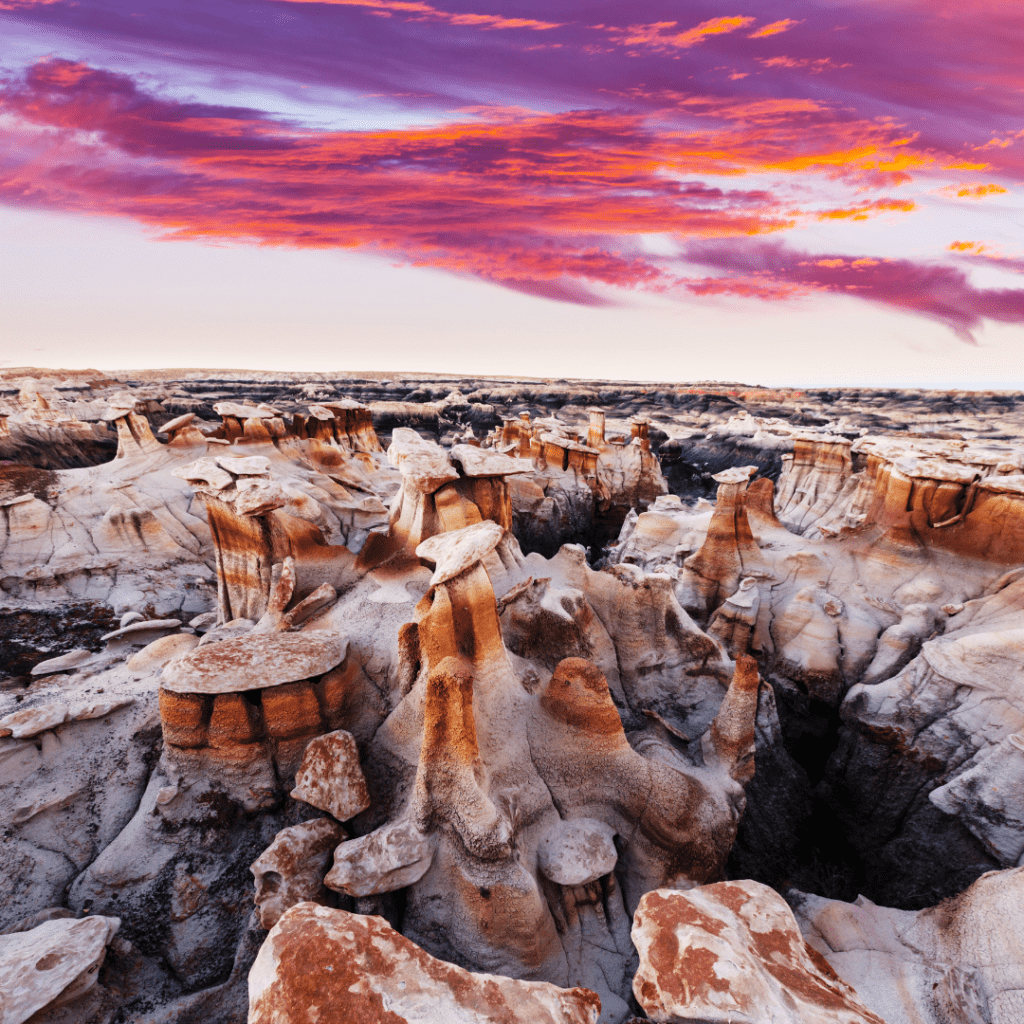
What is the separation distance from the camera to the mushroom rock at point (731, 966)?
2.84 m

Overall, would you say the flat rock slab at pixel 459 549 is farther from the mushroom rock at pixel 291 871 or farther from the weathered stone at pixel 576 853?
the weathered stone at pixel 576 853

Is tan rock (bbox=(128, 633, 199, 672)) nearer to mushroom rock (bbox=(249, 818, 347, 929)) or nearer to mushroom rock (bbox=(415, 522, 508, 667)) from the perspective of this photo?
mushroom rock (bbox=(249, 818, 347, 929))

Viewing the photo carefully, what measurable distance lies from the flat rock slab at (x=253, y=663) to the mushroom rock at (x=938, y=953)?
5.54 meters

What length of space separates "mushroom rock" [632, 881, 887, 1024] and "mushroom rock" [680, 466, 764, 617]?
7782 millimetres

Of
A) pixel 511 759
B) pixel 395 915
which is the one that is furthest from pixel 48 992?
pixel 511 759

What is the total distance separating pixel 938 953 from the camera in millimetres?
3975

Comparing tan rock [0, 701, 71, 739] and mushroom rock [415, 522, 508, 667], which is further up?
mushroom rock [415, 522, 508, 667]

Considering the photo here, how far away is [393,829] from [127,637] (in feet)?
26.4

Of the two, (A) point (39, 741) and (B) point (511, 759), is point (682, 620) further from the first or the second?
(A) point (39, 741)

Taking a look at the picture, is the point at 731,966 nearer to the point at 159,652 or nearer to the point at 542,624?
the point at 542,624

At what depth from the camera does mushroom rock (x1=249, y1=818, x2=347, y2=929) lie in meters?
4.06

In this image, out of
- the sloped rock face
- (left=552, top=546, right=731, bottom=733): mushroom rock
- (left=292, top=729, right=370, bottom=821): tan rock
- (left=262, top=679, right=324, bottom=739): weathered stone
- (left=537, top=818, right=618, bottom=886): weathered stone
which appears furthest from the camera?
(left=552, top=546, right=731, bottom=733): mushroom rock

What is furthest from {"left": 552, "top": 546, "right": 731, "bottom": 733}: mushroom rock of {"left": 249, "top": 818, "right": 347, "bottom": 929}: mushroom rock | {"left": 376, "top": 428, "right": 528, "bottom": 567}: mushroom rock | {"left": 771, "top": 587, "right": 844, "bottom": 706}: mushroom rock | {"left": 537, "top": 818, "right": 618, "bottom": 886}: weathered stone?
{"left": 249, "top": 818, "right": 347, "bottom": 929}: mushroom rock

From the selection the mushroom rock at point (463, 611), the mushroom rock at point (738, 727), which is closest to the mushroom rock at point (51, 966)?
the mushroom rock at point (463, 611)
